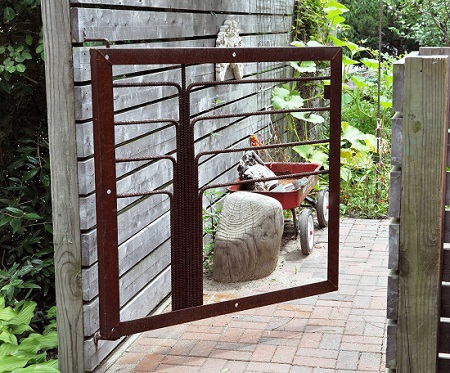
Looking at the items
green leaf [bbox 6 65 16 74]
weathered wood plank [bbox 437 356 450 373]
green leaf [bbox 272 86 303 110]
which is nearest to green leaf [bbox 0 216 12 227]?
green leaf [bbox 6 65 16 74]

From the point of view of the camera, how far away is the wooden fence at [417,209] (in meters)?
2.63

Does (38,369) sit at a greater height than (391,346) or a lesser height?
lesser

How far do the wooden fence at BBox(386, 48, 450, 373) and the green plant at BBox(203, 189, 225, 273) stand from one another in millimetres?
2992

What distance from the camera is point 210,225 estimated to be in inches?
238

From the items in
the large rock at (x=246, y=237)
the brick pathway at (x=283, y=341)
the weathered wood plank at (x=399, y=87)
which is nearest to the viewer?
the weathered wood plank at (x=399, y=87)

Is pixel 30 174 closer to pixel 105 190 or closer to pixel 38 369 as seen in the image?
pixel 105 190

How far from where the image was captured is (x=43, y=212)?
179 inches

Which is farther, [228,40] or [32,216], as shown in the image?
[228,40]

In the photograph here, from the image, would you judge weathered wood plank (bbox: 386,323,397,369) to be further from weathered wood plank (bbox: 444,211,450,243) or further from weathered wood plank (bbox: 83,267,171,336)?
weathered wood plank (bbox: 83,267,171,336)

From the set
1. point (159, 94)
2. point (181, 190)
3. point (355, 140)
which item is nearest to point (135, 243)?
point (181, 190)

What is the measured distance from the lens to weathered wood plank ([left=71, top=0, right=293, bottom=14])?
431 centimetres

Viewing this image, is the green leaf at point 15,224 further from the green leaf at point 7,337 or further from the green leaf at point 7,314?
the green leaf at point 7,337

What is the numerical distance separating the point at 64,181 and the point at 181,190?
0.69 meters

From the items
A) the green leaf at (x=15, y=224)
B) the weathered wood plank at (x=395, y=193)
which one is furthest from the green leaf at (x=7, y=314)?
the weathered wood plank at (x=395, y=193)
